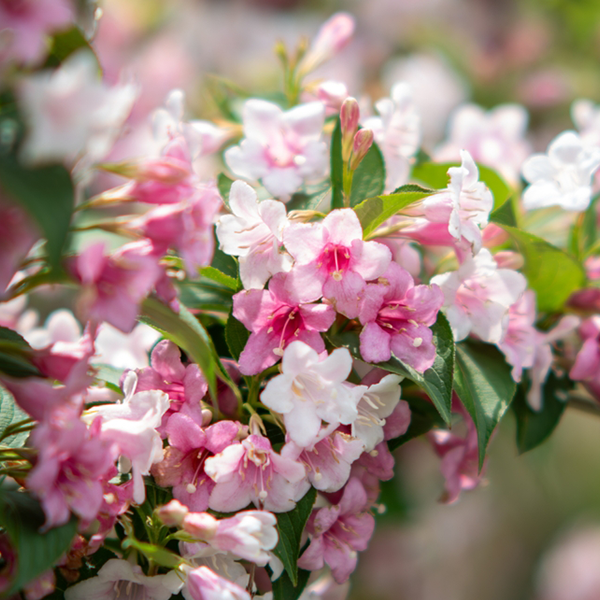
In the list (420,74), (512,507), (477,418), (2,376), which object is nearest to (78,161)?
(2,376)

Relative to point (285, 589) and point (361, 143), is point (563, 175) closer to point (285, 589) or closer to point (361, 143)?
point (361, 143)

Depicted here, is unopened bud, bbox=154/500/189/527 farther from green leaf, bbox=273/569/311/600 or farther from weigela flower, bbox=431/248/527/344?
weigela flower, bbox=431/248/527/344

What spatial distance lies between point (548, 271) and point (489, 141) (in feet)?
1.27

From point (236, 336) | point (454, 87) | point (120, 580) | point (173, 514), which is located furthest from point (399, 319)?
point (454, 87)

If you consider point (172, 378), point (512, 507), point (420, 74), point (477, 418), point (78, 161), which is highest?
point (78, 161)

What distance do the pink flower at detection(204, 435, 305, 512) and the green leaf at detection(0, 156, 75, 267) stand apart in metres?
0.24

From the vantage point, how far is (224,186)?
0.72 meters

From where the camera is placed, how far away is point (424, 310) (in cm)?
55

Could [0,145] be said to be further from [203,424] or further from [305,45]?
[305,45]

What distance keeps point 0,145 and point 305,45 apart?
57 centimetres

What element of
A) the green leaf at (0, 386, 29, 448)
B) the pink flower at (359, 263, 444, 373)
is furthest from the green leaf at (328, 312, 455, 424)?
the green leaf at (0, 386, 29, 448)

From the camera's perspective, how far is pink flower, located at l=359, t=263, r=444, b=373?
21.1 inches

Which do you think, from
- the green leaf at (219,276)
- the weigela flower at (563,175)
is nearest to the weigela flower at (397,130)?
the weigela flower at (563,175)

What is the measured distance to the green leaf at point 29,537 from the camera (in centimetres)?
42
